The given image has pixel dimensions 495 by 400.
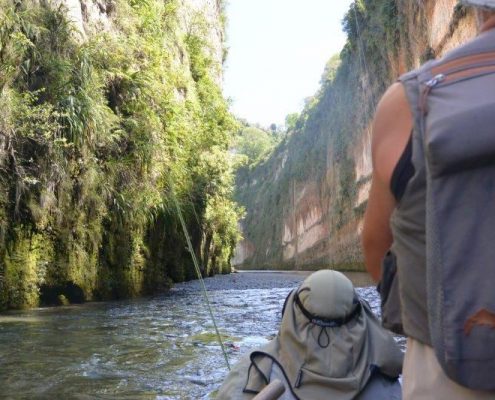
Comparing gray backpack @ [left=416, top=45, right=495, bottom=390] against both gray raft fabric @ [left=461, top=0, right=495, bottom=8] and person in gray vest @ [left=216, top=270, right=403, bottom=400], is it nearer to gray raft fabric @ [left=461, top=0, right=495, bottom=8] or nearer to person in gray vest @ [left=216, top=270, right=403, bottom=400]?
gray raft fabric @ [left=461, top=0, right=495, bottom=8]

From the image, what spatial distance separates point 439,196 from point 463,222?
0.19ft

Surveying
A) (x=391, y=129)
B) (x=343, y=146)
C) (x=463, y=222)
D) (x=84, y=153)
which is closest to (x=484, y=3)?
(x=391, y=129)

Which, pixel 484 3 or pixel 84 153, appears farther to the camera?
pixel 84 153

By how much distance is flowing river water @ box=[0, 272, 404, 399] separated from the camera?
527 cm

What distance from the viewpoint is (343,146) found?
39.6m

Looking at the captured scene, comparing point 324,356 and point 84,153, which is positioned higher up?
point 84,153

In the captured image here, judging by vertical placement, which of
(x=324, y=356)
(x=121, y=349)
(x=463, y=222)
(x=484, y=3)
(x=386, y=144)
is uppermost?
(x=484, y=3)

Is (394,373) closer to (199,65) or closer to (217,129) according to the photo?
(217,129)

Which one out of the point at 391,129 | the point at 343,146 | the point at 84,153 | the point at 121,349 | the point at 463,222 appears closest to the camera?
the point at 463,222

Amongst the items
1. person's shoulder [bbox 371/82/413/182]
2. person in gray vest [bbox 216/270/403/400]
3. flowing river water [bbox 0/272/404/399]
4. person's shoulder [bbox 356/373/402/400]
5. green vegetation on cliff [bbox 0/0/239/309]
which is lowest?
flowing river water [bbox 0/272/404/399]

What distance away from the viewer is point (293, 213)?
59875 millimetres

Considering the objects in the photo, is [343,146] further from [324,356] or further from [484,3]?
[484,3]

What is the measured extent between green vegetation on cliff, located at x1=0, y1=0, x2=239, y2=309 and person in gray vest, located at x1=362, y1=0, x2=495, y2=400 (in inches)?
329

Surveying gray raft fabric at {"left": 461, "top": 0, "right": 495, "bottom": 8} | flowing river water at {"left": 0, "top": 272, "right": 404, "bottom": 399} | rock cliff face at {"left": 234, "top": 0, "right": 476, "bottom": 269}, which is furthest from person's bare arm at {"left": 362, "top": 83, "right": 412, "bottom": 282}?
rock cliff face at {"left": 234, "top": 0, "right": 476, "bottom": 269}
